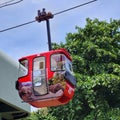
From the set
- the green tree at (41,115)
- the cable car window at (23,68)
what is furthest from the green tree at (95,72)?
the cable car window at (23,68)

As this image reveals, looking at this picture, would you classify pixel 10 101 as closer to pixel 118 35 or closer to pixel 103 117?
pixel 103 117

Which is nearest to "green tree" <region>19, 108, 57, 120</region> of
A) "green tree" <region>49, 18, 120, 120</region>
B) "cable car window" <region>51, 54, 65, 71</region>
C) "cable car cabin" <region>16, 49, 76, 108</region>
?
"green tree" <region>49, 18, 120, 120</region>

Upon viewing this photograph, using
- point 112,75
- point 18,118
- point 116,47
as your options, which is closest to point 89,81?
point 112,75

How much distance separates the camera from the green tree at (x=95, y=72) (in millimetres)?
18578

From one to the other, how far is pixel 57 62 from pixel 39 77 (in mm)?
399

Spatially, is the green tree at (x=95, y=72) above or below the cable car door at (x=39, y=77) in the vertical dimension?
above

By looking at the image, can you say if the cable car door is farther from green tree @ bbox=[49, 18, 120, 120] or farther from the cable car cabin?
green tree @ bbox=[49, 18, 120, 120]

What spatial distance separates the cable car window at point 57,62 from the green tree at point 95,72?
10960 millimetres

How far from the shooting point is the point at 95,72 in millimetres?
19281

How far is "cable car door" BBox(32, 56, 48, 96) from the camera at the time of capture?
6914 mm

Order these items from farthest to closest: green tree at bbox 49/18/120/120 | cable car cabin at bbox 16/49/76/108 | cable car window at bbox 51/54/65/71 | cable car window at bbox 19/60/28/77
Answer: green tree at bbox 49/18/120/120, cable car window at bbox 19/60/28/77, cable car window at bbox 51/54/65/71, cable car cabin at bbox 16/49/76/108

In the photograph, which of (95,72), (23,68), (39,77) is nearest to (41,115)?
(95,72)

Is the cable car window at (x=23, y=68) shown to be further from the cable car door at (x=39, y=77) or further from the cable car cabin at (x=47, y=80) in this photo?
the cable car door at (x=39, y=77)

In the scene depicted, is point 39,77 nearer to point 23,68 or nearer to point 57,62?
point 57,62
